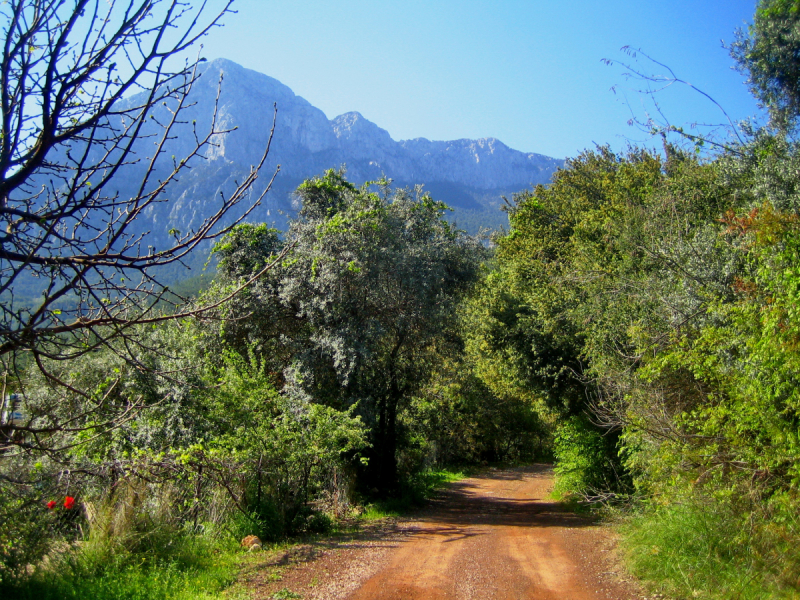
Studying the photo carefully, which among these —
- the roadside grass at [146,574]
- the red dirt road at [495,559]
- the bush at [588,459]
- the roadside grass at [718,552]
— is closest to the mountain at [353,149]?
the bush at [588,459]

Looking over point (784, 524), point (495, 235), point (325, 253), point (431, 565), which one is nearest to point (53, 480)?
point (431, 565)

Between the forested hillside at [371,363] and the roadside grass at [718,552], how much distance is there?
3 centimetres

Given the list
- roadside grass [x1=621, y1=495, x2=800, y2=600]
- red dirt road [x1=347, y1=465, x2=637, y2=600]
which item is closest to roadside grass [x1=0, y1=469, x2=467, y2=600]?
red dirt road [x1=347, y1=465, x2=637, y2=600]

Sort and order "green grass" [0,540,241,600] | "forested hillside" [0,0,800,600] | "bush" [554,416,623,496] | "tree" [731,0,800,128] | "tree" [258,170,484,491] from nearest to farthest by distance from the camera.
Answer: "forested hillside" [0,0,800,600] < "green grass" [0,540,241,600] < "tree" [731,0,800,128] < "tree" [258,170,484,491] < "bush" [554,416,623,496]

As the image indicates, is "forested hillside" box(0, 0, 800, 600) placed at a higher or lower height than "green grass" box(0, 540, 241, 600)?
higher

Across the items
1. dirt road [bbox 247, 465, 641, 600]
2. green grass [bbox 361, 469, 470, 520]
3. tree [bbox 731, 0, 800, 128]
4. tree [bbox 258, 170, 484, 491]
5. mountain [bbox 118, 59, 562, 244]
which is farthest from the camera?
mountain [bbox 118, 59, 562, 244]

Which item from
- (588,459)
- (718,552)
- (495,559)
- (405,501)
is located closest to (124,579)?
(495,559)

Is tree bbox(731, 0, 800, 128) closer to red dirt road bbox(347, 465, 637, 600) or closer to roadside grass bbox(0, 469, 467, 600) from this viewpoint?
red dirt road bbox(347, 465, 637, 600)

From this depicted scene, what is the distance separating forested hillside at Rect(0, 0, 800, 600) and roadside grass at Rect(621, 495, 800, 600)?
0.03 meters

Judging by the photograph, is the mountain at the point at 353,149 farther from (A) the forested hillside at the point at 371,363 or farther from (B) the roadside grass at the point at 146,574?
(B) the roadside grass at the point at 146,574

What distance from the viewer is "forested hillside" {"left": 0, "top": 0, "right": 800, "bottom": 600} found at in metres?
3.08

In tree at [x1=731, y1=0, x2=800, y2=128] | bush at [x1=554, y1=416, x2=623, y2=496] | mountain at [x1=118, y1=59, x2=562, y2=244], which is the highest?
mountain at [x1=118, y1=59, x2=562, y2=244]

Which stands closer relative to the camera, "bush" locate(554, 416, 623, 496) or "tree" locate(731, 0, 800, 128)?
"tree" locate(731, 0, 800, 128)

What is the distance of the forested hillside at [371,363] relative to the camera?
3078mm
